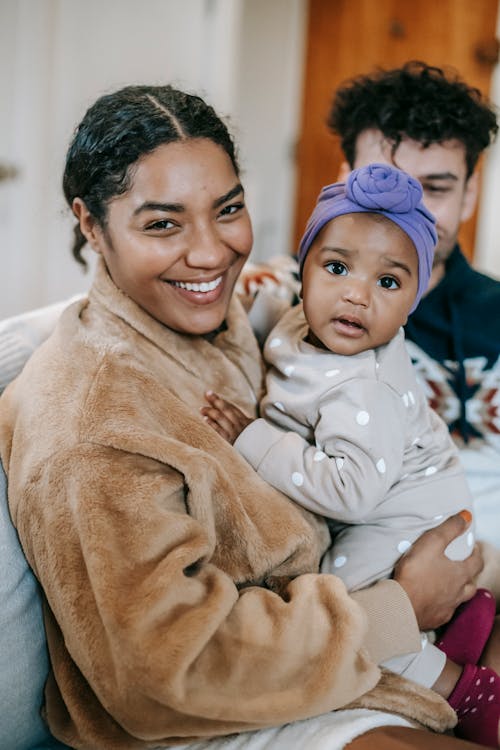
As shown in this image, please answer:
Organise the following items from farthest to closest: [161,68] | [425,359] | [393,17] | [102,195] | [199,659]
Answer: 1. [393,17]
2. [161,68]
3. [425,359]
4. [102,195]
5. [199,659]

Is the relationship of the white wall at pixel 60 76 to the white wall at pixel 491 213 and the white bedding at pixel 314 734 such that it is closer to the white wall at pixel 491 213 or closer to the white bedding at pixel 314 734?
the white wall at pixel 491 213

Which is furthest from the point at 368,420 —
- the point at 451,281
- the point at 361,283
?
the point at 451,281

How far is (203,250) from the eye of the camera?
4.20 ft

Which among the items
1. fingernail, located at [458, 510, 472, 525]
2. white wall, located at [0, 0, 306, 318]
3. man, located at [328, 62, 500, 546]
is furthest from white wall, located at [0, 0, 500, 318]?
fingernail, located at [458, 510, 472, 525]

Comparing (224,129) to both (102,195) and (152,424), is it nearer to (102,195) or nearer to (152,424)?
(102,195)

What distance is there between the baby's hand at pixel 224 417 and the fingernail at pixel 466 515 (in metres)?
0.41

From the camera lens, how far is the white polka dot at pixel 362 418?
1.22m

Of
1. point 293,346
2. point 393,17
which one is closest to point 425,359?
point 293,346

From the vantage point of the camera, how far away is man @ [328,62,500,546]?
5.98 feet

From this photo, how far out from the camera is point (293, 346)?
55.3 inches

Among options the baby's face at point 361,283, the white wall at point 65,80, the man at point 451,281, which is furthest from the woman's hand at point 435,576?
the white wall at point 65,80

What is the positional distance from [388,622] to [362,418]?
0.31 metres

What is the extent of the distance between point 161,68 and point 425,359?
7.50 ft

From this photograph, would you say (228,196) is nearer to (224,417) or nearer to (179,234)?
(179,234)
